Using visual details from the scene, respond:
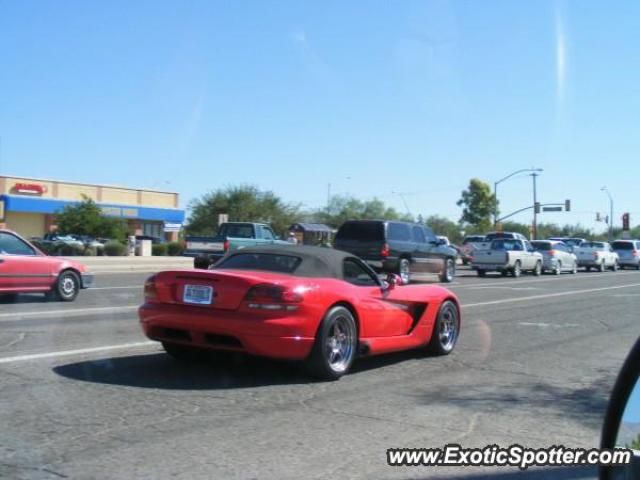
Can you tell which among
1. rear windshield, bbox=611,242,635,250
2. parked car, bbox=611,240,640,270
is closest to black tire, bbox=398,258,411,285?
parked car, bbox=611,240,640,270

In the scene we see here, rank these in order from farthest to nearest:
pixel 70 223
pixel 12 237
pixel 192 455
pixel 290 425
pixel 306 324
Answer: pixel 70 223, pixel 12 237, pixel 306 324, pixel 290 425, pixel 192 455

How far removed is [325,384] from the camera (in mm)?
7172

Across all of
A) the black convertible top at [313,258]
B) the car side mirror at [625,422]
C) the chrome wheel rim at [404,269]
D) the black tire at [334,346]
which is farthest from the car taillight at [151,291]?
the chrome wheel rim at [404,269]

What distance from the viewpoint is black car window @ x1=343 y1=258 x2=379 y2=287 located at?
316 inches

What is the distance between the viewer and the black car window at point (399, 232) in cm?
2306

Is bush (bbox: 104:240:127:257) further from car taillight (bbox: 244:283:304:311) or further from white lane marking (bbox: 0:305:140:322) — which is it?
car taillight (bbox: 244:283:304:311)

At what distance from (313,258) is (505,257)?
74.7 feet

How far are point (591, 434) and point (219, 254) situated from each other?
23.3m

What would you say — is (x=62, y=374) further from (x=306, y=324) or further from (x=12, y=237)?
(x=12, y=237)

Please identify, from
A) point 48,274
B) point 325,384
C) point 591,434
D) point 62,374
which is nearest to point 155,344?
point 62,374

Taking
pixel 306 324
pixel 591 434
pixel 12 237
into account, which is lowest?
pixel 591 434

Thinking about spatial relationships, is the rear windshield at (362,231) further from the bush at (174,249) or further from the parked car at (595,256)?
the bush at (174,249)

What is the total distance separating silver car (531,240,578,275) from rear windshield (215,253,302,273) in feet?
89.6

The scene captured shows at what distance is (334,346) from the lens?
7406mm
